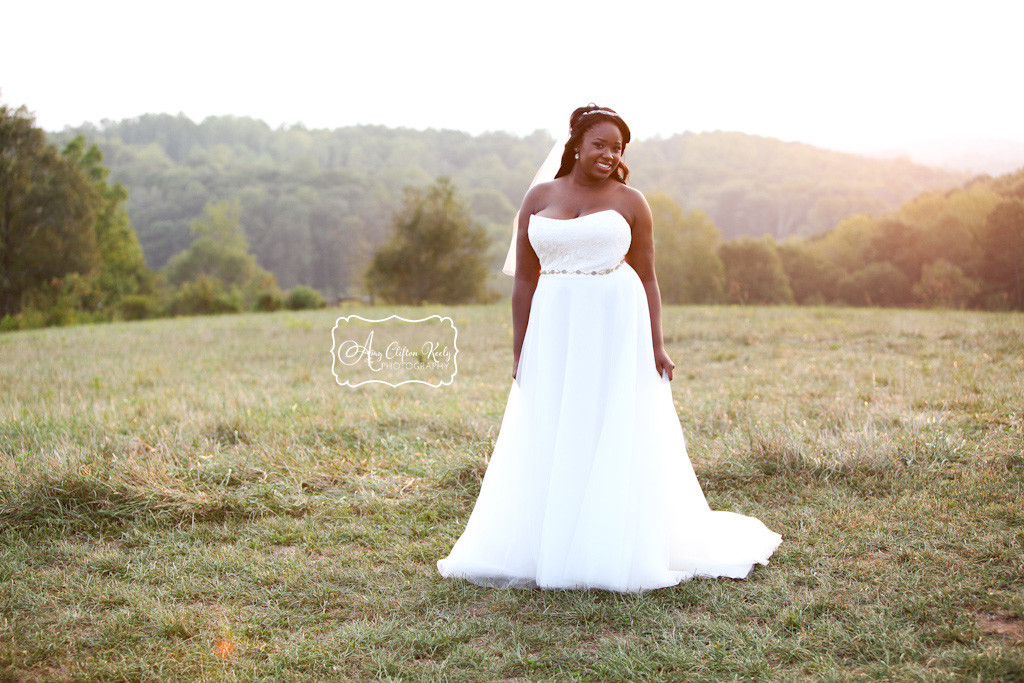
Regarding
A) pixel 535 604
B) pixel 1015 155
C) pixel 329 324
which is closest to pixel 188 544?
pixel 535 604

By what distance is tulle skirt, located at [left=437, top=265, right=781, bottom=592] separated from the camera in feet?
12.7

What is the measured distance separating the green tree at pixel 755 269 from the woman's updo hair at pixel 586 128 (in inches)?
1227

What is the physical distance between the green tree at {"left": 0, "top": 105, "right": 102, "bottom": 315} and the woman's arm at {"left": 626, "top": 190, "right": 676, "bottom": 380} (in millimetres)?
35567

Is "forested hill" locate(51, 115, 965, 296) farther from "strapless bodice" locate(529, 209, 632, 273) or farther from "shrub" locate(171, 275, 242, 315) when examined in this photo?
"strapless bodice" locate(529, 209, 632, 273)

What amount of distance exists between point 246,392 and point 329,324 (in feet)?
37.6

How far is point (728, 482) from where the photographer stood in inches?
219

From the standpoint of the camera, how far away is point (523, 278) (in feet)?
14.1

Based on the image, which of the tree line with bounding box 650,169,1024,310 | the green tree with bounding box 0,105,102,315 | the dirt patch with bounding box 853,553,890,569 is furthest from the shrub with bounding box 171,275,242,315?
the dirt patch with bounding box 853,553,890,569

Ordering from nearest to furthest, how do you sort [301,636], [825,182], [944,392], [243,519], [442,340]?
1. [301,636]
2. [243,519]
3. [944,392]
4. [442,340]
5. [825,182]

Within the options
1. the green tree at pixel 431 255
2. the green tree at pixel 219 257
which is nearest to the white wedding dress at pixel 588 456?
the green tree at pixel 431 255

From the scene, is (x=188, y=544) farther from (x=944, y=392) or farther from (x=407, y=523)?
(x=944, y=392)

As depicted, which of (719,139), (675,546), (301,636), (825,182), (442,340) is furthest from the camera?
(719,139)

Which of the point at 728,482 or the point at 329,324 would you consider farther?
the point at 329,324

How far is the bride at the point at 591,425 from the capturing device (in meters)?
3.89
